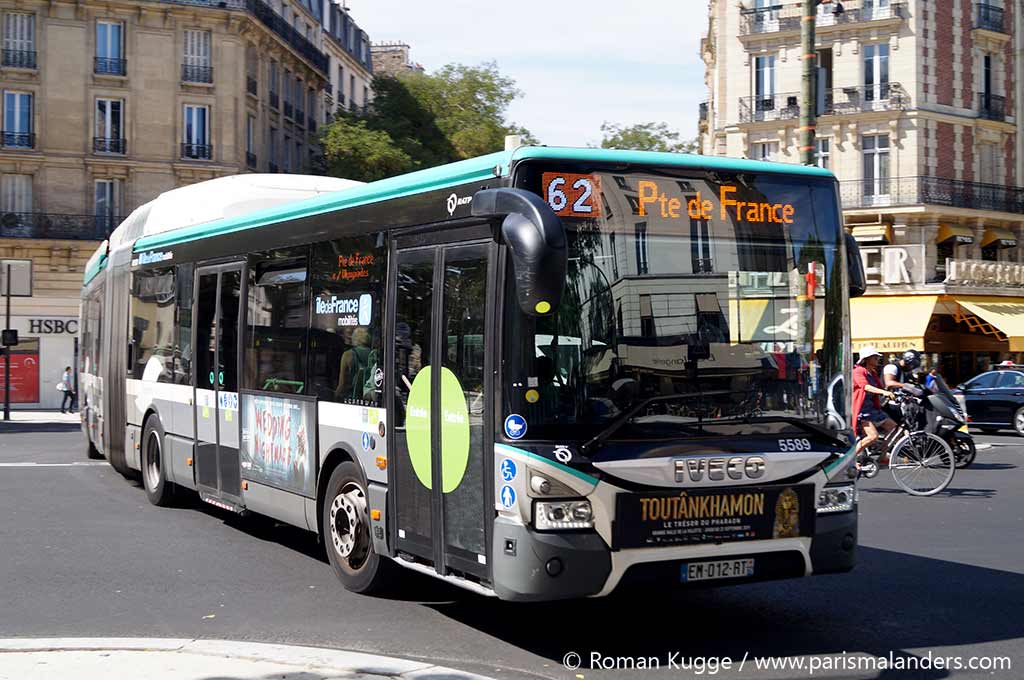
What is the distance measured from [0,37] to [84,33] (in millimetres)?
2868

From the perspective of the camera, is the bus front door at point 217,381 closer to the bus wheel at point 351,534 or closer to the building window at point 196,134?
the bus wheel at point 351,534

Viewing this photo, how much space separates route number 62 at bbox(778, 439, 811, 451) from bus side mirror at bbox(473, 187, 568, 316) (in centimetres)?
163

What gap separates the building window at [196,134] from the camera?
48.3 metres

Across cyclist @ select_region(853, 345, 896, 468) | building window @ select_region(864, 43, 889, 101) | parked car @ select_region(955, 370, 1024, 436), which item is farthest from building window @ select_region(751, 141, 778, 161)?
cyclist @ select_region(853, 345, 896, 468)

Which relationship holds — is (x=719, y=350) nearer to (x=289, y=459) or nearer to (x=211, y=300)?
(x=289, y=459)

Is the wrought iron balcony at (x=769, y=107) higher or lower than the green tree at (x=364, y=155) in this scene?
higher

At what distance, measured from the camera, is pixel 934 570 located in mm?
9992

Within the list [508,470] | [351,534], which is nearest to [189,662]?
[508,470]

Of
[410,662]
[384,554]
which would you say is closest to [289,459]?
[384,554]

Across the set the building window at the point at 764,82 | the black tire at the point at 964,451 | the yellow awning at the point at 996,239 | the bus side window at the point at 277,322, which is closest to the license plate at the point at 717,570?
the bus side window at the point at 277,322

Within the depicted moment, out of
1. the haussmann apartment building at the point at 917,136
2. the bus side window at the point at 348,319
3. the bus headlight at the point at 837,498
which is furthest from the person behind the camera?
the haussmann apartment building at the point at 917,136

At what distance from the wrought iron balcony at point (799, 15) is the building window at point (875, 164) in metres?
3.99

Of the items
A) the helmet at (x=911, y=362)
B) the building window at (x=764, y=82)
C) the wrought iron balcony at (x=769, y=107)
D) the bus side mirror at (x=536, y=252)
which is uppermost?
the building window at (x=764, y=82)

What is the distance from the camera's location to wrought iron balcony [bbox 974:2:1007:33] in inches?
1789
